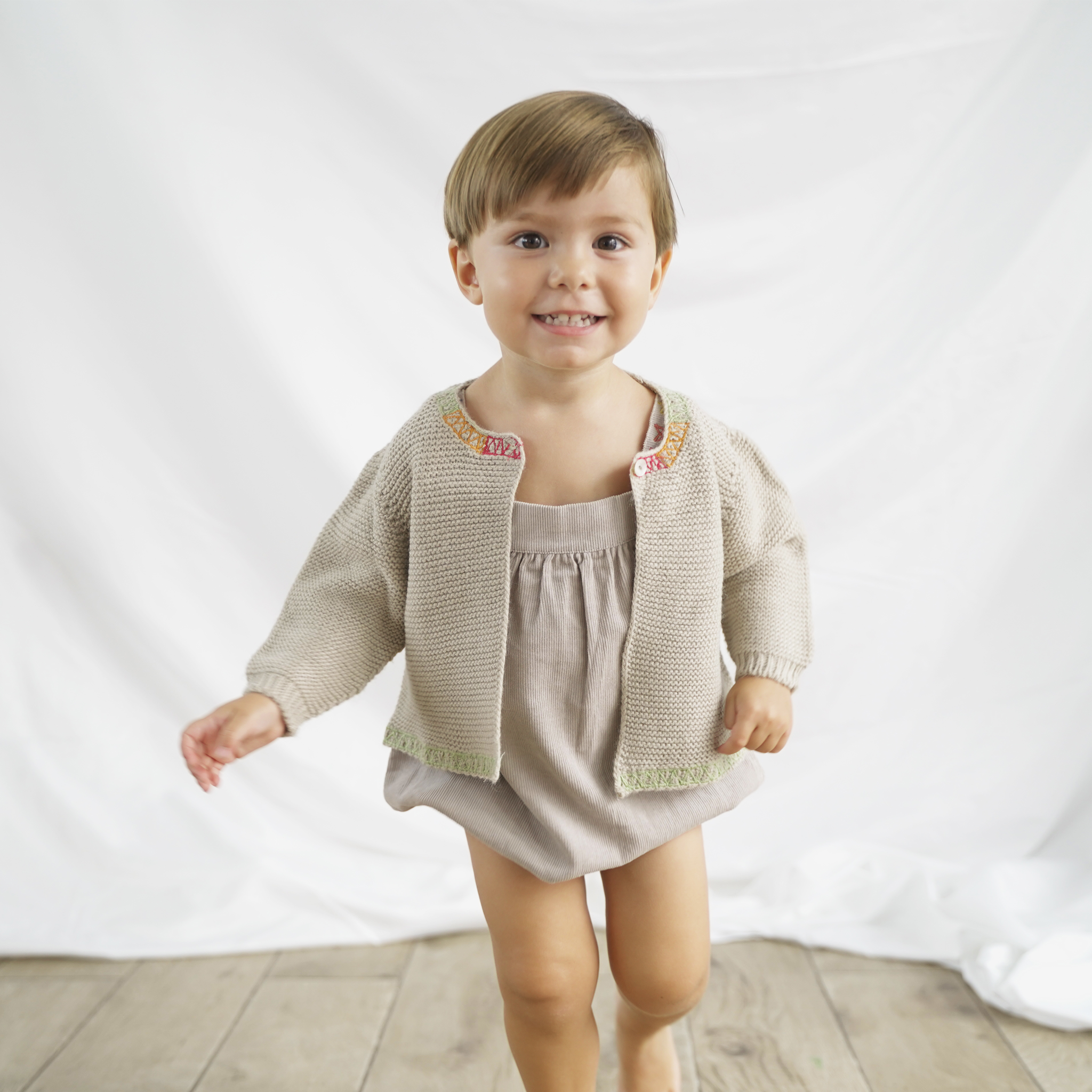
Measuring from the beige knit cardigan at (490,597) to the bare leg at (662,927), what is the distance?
10 centimetres

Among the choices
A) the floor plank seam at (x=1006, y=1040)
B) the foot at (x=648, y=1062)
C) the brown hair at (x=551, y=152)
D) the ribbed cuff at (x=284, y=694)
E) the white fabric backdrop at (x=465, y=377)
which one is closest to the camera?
the brown hair at (x=551, y=152)

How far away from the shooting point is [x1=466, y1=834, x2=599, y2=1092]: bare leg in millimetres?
1062

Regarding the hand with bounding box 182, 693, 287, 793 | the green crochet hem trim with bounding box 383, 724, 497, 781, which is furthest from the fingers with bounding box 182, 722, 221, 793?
the green crochet hem trim with bounding box 383, 724, 497, 781

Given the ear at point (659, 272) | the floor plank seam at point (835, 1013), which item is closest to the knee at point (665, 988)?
the floor plank seam at point (835, 1013)

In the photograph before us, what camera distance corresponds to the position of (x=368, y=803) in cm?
186

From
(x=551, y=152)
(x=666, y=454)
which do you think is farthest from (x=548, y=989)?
(x=551, y=152)

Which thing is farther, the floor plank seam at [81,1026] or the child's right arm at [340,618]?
the floor plank seam at [81,1026]

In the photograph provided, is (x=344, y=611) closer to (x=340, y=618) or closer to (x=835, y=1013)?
(x=340, y=618)

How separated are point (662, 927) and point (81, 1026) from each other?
2.92 ft

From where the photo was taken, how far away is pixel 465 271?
102 cm

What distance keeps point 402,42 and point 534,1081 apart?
133 cm

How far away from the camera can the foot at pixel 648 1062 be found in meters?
1.22

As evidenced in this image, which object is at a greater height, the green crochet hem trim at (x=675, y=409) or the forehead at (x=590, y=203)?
the forehead at (x=590, y=203)

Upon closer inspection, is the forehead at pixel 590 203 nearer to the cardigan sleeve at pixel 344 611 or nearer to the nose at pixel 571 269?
the nose at pixel 571 269
